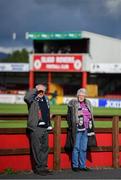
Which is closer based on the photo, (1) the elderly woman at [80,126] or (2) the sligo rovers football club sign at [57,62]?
(1) the elderly woman at [80,126]

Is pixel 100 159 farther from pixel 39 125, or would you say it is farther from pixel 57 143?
pixel 39 125

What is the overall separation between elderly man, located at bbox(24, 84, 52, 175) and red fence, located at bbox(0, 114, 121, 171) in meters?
0.37

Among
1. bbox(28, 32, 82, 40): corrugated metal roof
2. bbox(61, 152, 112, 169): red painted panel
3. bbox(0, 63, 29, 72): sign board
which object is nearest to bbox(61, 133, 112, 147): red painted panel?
bbox(61, 152, 112, 169): red painted panel

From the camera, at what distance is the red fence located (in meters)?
10.7

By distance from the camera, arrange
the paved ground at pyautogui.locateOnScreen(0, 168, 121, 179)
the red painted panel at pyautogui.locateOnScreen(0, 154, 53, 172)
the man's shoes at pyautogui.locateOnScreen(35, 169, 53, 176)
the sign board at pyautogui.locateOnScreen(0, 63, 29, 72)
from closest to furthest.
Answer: the paved ground at pyautogui.locateOnScreen(0, 168, 121, 179)
the man's shoes at pyautogui.locateOnScreen(35, 169, 53, 176)
the red painted panel at pyautogui.locateOnScreen(0, 154, 53, 172)
the sign board at pyautogui.locateOnScreen(0, 63, 29, 72)

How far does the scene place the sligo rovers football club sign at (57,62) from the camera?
6356cm

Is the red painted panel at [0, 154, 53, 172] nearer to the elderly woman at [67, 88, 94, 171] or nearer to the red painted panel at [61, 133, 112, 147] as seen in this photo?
the elderly woman at [67, 88, 94, 171]

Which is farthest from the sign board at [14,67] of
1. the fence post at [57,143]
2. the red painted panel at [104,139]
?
the fence post at [57,143]

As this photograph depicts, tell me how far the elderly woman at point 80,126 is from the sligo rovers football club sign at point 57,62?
172 ft

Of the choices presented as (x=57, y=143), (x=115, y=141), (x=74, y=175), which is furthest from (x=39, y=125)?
(x=115, y=141)

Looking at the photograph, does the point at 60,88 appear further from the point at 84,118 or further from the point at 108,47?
the point at 84,118

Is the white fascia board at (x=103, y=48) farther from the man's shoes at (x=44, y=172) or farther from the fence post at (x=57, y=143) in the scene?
the man's shoes at (x=44, y=172)

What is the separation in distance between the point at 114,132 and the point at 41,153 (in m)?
1.99

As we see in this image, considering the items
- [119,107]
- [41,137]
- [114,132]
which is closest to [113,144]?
[114,132]
